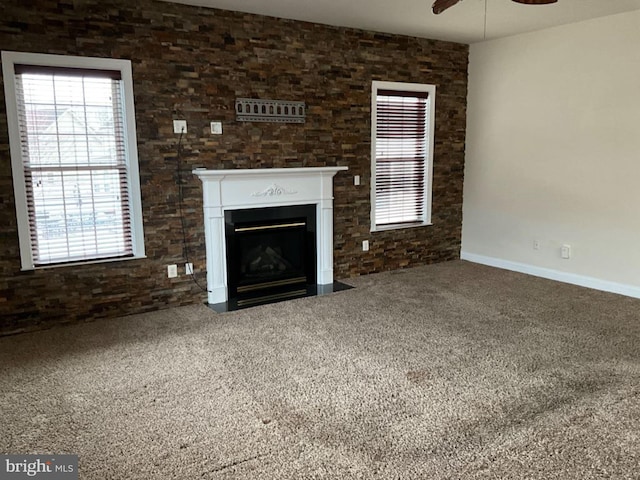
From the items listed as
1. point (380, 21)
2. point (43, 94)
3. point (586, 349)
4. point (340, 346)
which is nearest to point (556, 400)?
point (586, 349)

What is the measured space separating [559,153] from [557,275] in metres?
1.26

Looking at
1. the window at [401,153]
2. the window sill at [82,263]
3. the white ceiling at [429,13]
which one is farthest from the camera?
the window at [401,153]

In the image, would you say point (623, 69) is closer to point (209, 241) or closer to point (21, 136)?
point (209, 241)

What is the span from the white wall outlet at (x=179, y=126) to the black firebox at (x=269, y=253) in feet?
2.69

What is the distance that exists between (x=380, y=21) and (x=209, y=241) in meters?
2.62

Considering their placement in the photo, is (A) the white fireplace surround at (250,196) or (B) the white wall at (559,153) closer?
(A) the white fireplace surround at (250,196)

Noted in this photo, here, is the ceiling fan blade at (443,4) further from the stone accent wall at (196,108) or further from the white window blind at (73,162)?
the white window blind at (73,162)

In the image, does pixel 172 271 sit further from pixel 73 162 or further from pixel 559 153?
pixel 559 153

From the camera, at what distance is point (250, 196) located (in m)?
4.68

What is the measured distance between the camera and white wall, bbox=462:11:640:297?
4.65 metres

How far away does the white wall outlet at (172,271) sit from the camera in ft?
14.6

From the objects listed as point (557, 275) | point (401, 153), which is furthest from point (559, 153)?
point (401, 153)

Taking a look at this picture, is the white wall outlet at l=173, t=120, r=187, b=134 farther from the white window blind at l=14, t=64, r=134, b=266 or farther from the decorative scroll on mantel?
the decorative scroll on mantel

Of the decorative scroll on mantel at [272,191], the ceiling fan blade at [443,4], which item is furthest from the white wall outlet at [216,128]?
the ceiling fan blade at [443,4]
